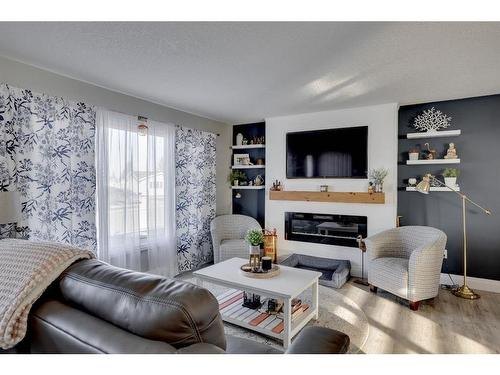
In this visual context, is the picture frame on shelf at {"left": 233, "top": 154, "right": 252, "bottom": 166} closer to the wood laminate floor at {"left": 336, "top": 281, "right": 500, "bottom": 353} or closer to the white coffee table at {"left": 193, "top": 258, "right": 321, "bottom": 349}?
the white coffee table at {"left": 193, "top": 258, "right": 321, "bottom": 349}

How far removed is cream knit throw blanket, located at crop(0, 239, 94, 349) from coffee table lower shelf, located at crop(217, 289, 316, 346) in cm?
144

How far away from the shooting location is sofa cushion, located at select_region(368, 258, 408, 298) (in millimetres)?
2836

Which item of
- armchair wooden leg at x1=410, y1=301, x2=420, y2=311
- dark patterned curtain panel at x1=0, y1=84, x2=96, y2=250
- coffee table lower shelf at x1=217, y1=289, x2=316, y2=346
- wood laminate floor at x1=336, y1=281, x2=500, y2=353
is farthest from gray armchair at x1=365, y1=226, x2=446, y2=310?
dark patterned curtain panel at x1=0, y1=84, x2=96, y2=250

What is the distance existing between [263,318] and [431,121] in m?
3.17

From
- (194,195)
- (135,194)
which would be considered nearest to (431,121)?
(194,195)

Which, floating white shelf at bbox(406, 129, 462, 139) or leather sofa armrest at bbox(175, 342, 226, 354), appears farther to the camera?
floating white shelf at bbox(406, 129, 462, 139)

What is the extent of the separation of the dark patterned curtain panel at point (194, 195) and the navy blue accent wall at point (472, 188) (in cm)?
290

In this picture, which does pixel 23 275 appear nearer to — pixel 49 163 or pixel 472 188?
pixel 49 163

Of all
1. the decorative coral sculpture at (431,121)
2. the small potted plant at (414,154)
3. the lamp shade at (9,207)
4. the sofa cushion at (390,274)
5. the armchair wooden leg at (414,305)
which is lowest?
the armchair wooden leg at (414,305)

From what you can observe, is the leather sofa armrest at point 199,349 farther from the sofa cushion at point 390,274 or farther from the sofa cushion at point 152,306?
the sofa cushion at point 390,274

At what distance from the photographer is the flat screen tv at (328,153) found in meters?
3.80

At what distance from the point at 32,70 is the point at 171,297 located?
270cm

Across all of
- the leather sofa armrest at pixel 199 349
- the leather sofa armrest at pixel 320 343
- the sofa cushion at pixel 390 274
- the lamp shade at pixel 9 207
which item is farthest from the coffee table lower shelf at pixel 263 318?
the lamp shade at pixel 9 207

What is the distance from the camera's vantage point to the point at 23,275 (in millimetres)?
1093
